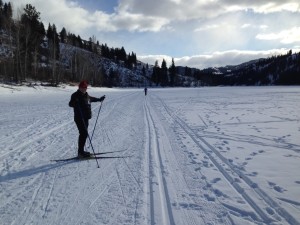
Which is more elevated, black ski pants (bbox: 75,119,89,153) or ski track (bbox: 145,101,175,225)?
black ski pants (bbox: 75,119,89,153)

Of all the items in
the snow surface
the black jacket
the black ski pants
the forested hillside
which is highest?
the forested hillside

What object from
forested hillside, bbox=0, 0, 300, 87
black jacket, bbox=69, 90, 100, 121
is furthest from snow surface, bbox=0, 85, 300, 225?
forested hillside, bbox=0, 0, 300, 87

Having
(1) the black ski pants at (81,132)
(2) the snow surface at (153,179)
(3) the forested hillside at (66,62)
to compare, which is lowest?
(2) the snow surface at (153,179)

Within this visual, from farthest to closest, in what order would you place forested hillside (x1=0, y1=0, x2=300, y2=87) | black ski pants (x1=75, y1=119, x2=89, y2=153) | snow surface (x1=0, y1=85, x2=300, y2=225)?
forested hillside (x1=0, y1=0, x2=300, y2=87)
black ski pants (x1=75, y1=119, x2=89, y2=153)
snow surface (x1=0, y1=85, x2=300, y2=225)

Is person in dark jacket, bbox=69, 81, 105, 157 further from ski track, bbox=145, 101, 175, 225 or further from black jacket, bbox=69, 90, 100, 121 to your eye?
ski track, bbox=145, 101, 175, 225

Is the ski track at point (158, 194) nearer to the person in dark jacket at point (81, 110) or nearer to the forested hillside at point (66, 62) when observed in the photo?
the person in dark jacket at point (81, 110)

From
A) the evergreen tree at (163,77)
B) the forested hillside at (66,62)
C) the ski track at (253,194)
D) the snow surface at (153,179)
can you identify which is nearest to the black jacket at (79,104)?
the snow surface at (153,179)

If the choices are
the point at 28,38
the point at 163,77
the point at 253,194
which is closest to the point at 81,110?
the point at 253,194

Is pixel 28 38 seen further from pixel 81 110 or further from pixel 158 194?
pixel 158 194

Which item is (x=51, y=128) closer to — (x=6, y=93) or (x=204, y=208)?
(x=204, y=208)

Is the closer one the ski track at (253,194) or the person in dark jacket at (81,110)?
the ski track at (253,194)

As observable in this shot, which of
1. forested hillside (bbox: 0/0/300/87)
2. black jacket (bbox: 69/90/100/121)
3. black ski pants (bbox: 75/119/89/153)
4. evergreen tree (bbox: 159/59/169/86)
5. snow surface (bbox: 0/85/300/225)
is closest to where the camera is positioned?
snow surface (bbox: 0/85/300/225)

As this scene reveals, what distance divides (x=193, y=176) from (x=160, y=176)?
0.71m

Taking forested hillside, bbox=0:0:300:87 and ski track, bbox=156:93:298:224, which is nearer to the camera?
ski track, bbox=156:93:298:224
